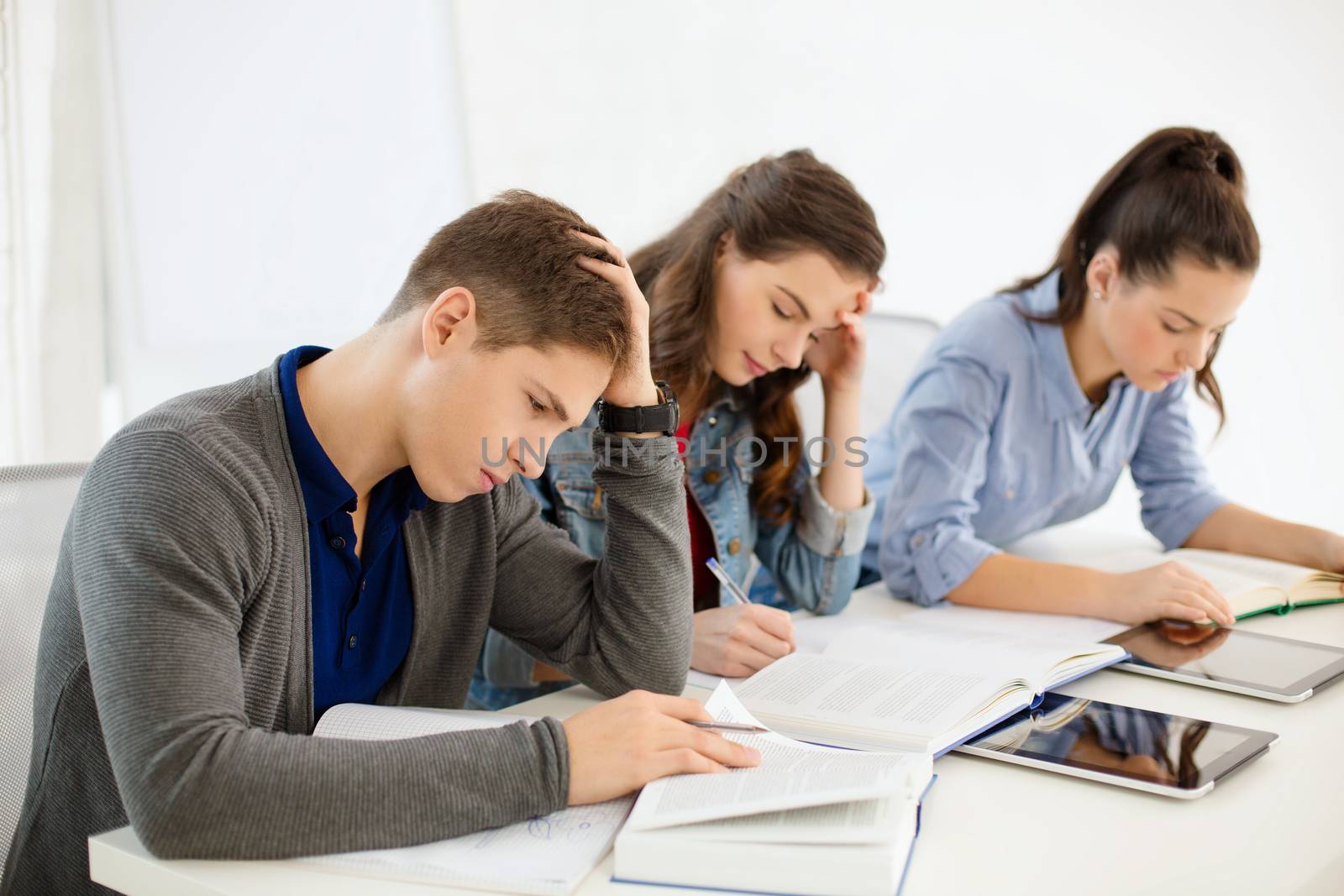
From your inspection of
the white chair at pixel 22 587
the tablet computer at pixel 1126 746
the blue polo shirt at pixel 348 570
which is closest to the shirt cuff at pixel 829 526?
the tablet computer at pixel 1126 746

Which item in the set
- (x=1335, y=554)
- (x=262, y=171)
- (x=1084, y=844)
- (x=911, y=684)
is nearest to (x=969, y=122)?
(x=1335, y=554)

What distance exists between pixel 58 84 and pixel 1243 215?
1892 mm

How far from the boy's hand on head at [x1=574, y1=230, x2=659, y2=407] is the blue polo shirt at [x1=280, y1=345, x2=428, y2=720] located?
227 mm

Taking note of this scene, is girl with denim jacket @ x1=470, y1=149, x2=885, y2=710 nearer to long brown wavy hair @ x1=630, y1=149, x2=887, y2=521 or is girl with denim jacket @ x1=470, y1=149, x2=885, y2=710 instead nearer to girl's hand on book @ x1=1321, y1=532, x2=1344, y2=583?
long brown wavy hair @ x1=630, y1=149, x2=887, y2=521

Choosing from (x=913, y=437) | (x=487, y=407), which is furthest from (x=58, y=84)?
(x=913, y=437)

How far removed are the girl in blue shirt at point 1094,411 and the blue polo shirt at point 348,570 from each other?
2.53 feet

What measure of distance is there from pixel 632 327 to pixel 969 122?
2.37 meters

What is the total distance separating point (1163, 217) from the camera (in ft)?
5.08

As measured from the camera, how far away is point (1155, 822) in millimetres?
769

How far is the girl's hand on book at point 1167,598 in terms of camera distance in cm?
129

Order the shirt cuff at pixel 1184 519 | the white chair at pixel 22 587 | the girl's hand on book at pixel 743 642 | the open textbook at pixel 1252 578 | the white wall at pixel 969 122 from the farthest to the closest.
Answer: the white wall at pixel 969 122 < the shirt cuff at pixel 1184 519 < the open textbook at pixel 1252 578 < the girl's hand on book at pixel 743 642 < the white chair at pixel 22 587

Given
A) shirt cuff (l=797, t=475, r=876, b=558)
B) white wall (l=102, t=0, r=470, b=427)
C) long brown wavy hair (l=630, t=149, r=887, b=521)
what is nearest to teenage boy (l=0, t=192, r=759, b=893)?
long brown wavy hair (l=630, t=149, r=887, b=521)

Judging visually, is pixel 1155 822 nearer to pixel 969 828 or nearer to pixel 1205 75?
pixel 969 828

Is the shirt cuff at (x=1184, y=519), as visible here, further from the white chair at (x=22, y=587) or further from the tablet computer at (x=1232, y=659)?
the white chair at (x=22, y=587)
